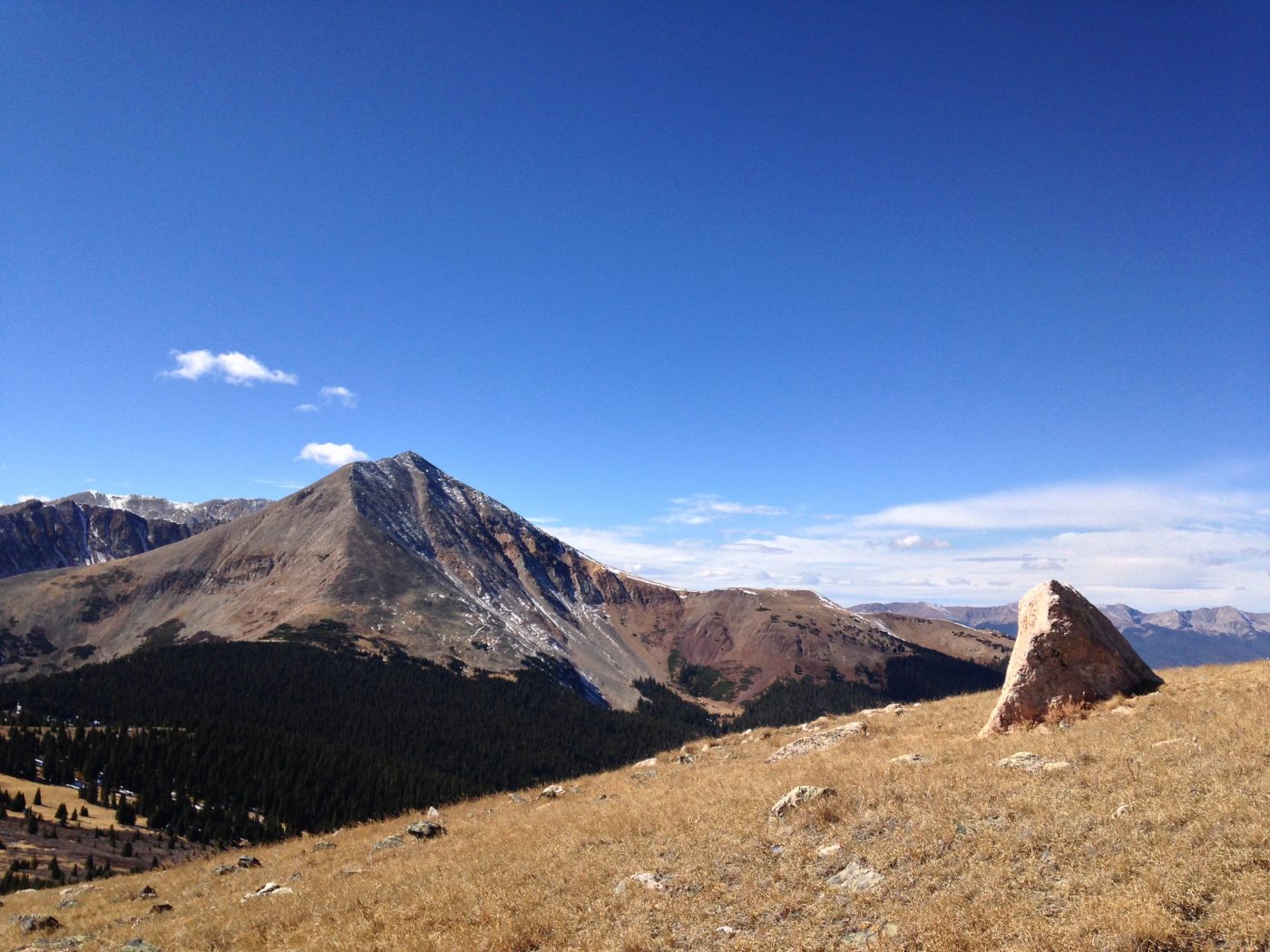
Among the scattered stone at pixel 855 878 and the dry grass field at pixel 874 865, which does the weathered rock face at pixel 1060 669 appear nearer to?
the dry grass field at pixel 874 865

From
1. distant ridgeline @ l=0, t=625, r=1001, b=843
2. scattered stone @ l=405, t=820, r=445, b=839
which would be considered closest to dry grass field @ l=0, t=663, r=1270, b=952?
scattered stone @ l=405, t=820, r=445, b=839

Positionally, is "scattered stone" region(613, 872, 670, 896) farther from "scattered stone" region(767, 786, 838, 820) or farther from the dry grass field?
"scattered stone" region(767, 786, 838, 820)

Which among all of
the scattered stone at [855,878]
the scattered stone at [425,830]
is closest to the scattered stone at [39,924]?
the scattered stone at [425,830]

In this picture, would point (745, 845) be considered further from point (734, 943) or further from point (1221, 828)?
point (1221, 828)

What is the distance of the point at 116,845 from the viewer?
70.1m

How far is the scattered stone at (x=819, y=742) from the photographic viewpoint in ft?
83.0

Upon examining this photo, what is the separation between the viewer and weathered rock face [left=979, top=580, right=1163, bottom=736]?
821 inches

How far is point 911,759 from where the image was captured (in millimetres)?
18375

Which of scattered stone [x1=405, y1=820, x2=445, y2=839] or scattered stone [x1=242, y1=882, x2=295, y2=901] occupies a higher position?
scattered stone [x1=242, y1=882, x2=295, y2=901]

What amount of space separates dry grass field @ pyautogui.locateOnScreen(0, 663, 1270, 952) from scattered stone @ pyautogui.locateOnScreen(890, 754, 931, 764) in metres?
0.27

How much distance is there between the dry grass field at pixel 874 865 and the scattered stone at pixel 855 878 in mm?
157

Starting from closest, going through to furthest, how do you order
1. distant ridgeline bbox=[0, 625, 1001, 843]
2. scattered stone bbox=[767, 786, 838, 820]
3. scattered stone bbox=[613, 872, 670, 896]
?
scattered stone bbox=[613, 872, 670, 896]
scattered stone bbox=[767, 786, 838, 820]
distant ridgeline bbox=[0, 625, 1001, 843]

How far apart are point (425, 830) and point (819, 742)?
16.0 meters

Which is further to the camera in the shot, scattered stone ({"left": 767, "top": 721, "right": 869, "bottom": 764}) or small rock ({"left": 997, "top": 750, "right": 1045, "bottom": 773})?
scattered stone ({"left": 767, "top": 721, "right": 869, "bottom": 764})
